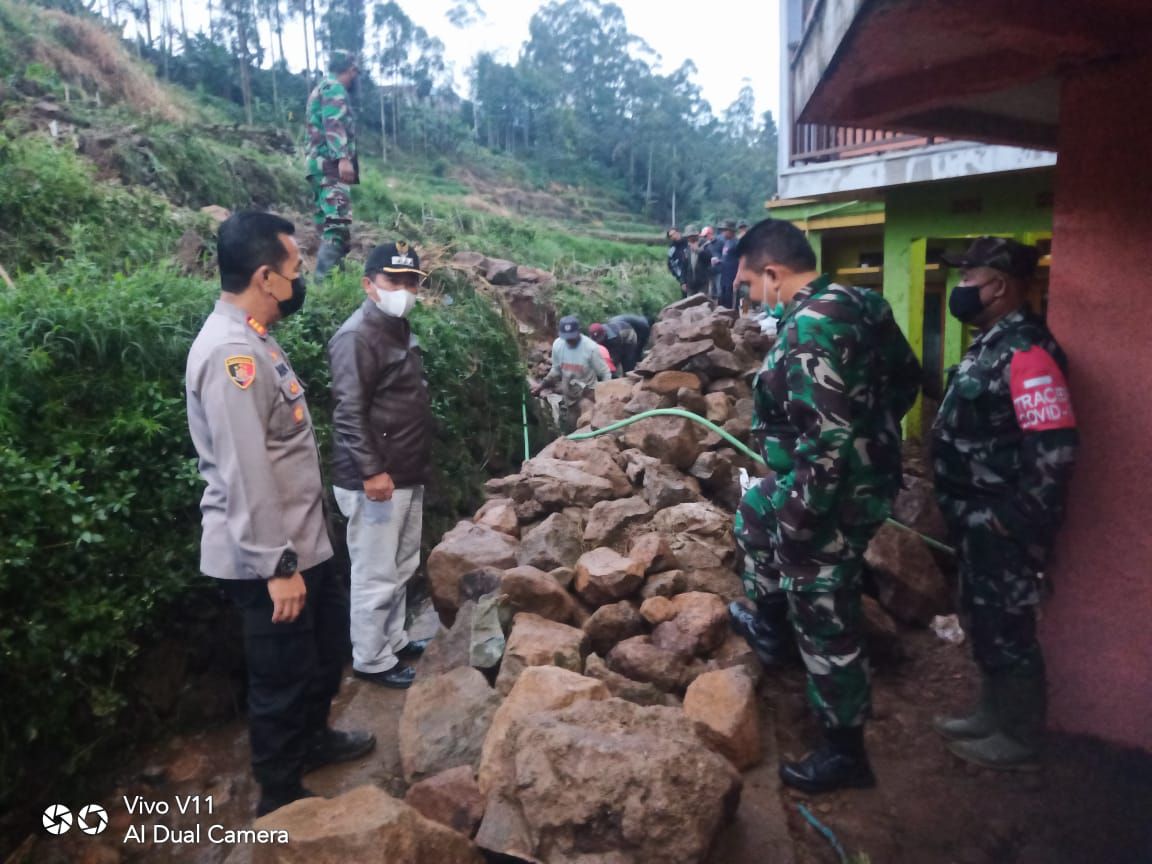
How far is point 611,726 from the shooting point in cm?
225

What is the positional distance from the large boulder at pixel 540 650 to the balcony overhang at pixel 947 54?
7.18 ft

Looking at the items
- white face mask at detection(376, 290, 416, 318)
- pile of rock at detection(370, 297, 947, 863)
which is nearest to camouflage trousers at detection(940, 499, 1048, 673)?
pile of rock at detection(370, 297, 947, 863)

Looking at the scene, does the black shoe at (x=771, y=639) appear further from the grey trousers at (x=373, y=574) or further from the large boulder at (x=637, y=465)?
the grey trousers at (x=373, y=574)

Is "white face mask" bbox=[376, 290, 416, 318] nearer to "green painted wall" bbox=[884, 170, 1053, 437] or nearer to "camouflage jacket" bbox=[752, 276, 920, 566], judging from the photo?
"camouflage jacket" bbox=[752, 276, 920, 566]

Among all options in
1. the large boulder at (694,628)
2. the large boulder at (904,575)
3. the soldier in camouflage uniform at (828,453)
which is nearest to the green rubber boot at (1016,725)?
the soldier in camouflage uniform at (828,453)

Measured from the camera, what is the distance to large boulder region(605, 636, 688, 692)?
300 cm

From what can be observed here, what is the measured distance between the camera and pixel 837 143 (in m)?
5.76

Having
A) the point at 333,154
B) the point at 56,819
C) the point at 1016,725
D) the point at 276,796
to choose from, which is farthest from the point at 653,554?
the point at 333,154

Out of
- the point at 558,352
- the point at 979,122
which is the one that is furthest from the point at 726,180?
the point at 979,122

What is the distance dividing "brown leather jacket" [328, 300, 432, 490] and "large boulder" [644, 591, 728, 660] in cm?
132

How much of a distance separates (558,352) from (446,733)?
5.84 metres

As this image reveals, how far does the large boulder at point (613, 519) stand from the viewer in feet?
12.7

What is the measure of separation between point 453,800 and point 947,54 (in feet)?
8.66

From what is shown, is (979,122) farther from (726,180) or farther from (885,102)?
(726,180)
